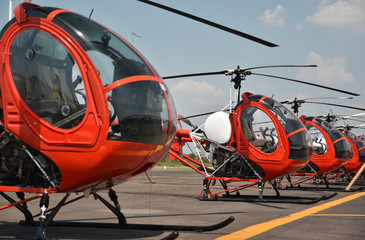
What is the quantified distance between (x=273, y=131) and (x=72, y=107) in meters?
6.96

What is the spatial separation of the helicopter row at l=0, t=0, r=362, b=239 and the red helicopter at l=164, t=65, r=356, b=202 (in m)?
5.78

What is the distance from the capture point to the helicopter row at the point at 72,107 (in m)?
5.00

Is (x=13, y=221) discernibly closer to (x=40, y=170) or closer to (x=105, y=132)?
(x=40, y=170)

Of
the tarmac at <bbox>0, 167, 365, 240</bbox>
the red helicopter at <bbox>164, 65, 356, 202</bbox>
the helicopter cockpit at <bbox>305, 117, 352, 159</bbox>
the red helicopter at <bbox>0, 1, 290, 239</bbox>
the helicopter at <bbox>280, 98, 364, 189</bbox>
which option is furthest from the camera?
the helicopter cockpit at <bbox>305, 117, 352, 159</bbox>

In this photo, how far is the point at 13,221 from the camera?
7297 mm

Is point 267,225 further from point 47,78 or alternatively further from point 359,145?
point 359,145

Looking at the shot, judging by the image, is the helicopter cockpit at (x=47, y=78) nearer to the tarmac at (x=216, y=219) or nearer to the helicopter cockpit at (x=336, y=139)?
the tarmac at (x=216, y=219)

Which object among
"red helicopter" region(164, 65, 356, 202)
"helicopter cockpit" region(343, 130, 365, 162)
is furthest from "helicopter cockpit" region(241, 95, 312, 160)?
"helicopter cockpit" region(343, 130, 365, 162)

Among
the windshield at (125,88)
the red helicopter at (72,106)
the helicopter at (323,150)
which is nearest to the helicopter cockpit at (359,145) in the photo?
the helicopter at (323,150)

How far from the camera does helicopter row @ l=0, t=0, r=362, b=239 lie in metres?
5.00

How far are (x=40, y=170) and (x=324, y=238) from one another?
3.57 metres

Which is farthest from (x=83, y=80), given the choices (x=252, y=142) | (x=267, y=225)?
(x=252, y=142)

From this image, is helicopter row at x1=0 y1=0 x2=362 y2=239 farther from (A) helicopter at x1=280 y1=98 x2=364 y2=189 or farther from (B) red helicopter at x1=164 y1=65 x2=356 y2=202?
(A) helicopter at x1=280 y1=98 x2=364 y2=189

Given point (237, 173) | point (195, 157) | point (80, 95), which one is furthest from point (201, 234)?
point (195, 157)
